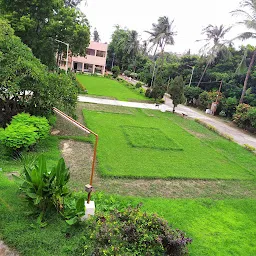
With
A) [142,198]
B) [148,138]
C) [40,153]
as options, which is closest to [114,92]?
[148,138]

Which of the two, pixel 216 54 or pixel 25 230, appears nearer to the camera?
pixel 25 230

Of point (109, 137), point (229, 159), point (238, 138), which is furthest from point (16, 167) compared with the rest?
point (238, 138)

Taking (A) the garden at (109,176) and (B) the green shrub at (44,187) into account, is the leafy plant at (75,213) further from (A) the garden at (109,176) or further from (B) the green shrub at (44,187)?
(B) the green shrub at (44,187)

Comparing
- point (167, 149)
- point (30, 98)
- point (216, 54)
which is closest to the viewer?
point (30, 98)

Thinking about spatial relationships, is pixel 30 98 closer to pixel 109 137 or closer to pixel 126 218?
pixel 109 137

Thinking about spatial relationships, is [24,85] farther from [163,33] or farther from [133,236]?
[163,33]

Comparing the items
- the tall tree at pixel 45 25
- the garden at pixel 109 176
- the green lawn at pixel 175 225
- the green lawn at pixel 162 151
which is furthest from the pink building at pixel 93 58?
the green lawn at pixel 175 225

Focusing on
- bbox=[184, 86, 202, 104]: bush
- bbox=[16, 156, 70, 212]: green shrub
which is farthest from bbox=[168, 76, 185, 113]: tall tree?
bbox=[16, 156, 70, 212]: green shrub
